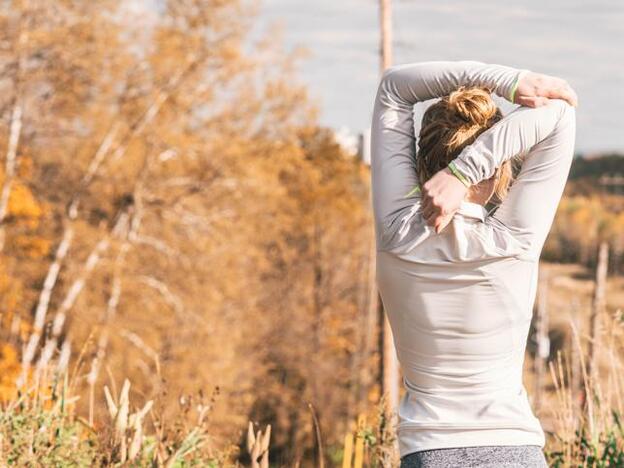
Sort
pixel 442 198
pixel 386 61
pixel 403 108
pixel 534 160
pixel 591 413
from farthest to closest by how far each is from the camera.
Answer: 1. pixel 386 61
2. pixel 591 413
3. pixel 403 108
4. pixel 534 160
5. pixel 442 198

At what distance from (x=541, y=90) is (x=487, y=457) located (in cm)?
67

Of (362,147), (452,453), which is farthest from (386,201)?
(362,147)

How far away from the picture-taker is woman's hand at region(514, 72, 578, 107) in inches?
79.7

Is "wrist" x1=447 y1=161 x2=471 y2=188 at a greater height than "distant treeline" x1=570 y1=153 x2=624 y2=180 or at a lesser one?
lesser

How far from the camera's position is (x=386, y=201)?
2039 millimetres

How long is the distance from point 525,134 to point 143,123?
2407 centimetres

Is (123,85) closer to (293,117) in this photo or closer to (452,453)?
(293,117)

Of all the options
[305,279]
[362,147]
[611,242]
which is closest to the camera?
[362,147]

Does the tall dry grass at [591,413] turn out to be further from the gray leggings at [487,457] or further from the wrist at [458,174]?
the wrist at [458,174]

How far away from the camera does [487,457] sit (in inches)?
76.2

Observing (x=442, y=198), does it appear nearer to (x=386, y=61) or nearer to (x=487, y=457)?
(x=487, y=457)

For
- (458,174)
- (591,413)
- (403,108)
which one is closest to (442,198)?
(458,174)

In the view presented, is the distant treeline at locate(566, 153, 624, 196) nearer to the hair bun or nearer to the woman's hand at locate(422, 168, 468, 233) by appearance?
the hair bun

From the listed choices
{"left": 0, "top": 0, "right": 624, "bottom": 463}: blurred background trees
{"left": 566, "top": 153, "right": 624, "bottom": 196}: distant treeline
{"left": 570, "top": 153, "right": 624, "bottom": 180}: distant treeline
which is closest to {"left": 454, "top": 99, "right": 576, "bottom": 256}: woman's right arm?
{"left": 0, "top": 0, "right": 624, "bottom": 463}: blurred background trees
